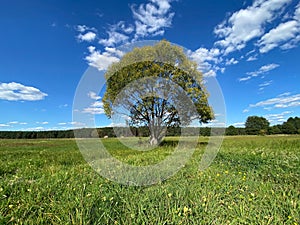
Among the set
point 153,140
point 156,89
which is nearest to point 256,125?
point 153,140

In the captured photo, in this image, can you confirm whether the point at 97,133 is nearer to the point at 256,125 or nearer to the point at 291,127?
the point at 291,127

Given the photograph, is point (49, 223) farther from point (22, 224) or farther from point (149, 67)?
point (149, 67)

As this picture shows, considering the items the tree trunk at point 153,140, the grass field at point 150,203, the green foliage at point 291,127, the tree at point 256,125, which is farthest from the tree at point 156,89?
the tree at point 256,125

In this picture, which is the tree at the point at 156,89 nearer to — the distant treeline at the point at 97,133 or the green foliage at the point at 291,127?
the distant treeline at the point at 97,133

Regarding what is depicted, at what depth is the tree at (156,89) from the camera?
746 inches

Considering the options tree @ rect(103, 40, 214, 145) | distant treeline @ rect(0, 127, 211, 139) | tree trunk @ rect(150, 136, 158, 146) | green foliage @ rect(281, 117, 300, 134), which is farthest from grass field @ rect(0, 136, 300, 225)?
green foliage @ rect(281, 117, 300, 134)

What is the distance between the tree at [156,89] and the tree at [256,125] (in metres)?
64.9

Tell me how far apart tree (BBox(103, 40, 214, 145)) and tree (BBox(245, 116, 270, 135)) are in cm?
6494

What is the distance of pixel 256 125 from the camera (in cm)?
8400

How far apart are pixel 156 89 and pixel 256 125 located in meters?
77.3

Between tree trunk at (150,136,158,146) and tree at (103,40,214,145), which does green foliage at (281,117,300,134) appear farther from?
tree trunk at (150,136,158,146)

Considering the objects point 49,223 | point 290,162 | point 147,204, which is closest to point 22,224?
point 49,223

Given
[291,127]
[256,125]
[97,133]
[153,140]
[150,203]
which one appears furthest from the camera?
[256,125]

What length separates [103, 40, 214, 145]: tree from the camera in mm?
18953
